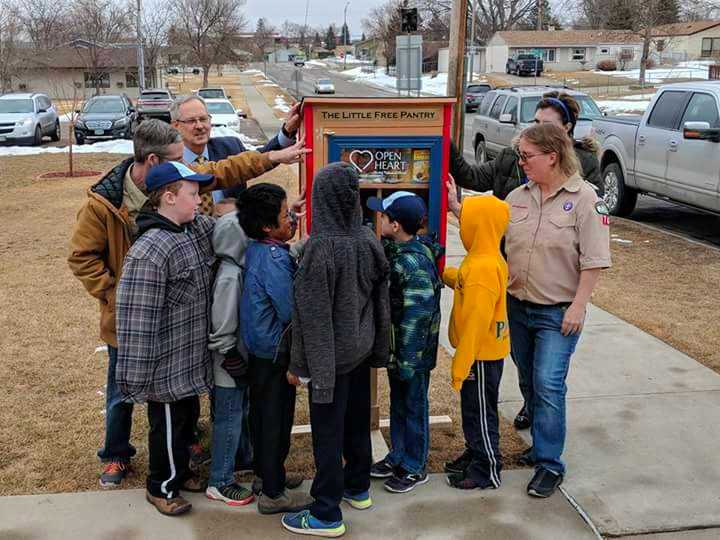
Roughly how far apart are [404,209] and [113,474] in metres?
1.99

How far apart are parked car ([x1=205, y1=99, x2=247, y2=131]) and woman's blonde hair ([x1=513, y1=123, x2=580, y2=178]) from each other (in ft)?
75.5

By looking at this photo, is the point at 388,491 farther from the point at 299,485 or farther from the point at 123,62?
the point at 123,62

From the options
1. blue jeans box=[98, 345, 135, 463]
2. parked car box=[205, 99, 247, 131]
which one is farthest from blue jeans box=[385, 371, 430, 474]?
parked car box=[205, 99, 247, 131]

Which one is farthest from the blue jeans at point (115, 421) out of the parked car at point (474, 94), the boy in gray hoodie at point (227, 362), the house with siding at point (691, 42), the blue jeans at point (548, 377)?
the house with siding at point (691, 42)

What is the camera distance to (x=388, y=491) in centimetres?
372

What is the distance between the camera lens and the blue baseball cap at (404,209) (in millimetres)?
3363

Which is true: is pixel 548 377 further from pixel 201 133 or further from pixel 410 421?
pixel 201 133

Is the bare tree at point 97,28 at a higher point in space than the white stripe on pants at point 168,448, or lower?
higher

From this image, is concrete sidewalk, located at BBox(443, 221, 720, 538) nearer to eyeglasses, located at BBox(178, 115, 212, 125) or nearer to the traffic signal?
eyeglasses, located at BBox(178, 115, 212, 125)

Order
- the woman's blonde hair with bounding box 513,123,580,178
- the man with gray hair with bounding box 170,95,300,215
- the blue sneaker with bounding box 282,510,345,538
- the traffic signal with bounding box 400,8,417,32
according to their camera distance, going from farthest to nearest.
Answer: the traffic signal with bounding box 400,8,417,32
the man with gray hair with bounding box 170,95,300,215
the woman's blonde hair with bounding box 513,123,580,178
the blue sneaker with bounding box 282,510,345,538

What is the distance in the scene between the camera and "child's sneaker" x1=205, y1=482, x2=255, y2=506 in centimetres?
360

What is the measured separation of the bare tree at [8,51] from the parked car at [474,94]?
66.1ft

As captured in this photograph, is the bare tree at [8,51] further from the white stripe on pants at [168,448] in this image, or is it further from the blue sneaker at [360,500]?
the blue sneaker at [360,500]

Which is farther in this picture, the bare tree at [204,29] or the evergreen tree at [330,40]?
the evergreen tree at [330,40]
